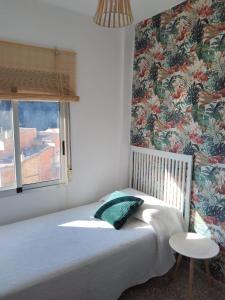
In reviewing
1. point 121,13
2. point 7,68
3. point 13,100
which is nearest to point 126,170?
point 13,100

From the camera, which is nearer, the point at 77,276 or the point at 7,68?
the point at 77,276

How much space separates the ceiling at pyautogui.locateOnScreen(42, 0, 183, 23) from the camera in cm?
229

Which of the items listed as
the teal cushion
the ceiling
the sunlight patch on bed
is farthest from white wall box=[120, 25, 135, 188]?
the sunlight patch on bed

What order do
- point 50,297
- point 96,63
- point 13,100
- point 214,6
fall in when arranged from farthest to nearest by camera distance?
1. point 96,63
2. point 13,100
3. point 214,6
4. point 50,297

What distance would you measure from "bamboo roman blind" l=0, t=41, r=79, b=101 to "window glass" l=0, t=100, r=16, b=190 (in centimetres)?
17

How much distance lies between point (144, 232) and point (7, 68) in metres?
1.87

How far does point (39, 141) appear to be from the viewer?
2512mm

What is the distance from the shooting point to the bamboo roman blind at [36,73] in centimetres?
216

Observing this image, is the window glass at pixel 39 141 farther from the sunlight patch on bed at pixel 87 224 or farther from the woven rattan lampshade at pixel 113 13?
the woven rattan lampshade at pixel 113 13

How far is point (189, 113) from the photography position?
2.34 metres

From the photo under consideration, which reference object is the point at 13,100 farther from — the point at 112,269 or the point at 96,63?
the point at 112,269

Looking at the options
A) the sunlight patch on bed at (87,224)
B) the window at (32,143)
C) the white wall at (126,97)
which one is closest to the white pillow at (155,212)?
the sunlight patch on bed at (87,224)

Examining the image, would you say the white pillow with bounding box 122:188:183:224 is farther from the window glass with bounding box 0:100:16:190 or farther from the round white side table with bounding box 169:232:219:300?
the window glass with bounding box 0:100:16:190

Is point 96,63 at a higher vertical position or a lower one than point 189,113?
higher
